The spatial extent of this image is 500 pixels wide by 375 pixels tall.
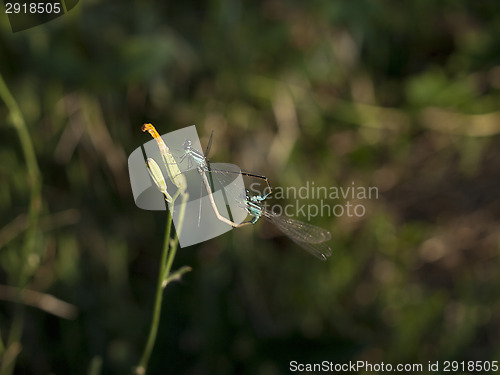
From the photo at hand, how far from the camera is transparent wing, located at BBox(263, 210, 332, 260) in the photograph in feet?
2.74

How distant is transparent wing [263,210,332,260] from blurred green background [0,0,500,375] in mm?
619

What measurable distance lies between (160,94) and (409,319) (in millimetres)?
1191

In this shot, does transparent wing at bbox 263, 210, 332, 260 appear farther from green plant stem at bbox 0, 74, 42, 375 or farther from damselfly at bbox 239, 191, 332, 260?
green plant stem at bbox 0, 74, 42, 375

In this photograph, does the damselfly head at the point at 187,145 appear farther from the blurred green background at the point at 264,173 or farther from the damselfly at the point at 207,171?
the blurred green background at the point at 264,173

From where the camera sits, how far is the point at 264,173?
213 cm

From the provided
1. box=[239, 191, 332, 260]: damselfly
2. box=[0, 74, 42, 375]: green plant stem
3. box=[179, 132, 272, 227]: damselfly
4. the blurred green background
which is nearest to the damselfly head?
box=[179, 132, 272, 227]: damselfly

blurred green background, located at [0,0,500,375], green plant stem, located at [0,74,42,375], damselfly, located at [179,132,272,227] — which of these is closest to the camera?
damselfly, located at [179,132,272,227]

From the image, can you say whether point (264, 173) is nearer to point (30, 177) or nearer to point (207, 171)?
point (30, 177)

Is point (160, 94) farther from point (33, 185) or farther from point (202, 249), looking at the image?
point (33, 185)

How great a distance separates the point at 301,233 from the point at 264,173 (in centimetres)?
122

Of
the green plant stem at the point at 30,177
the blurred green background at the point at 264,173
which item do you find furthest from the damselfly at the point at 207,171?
the blurred green background at the point at 264,173

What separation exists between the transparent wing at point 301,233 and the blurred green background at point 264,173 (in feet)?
2.03

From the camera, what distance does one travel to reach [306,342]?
153cm

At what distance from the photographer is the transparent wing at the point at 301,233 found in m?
0.84
